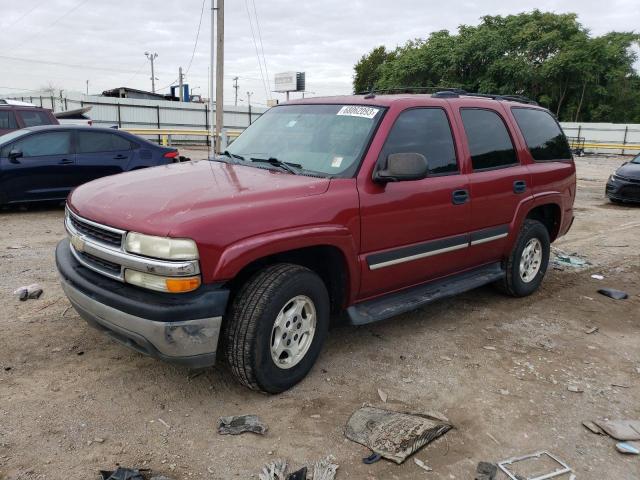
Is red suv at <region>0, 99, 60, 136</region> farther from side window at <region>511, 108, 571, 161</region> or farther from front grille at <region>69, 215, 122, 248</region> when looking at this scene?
side window at <region>511, 108, 571, 161</region>

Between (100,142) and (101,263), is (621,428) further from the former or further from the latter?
(100,142)

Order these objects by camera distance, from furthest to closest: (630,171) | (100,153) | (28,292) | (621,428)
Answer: (630,171)
(100,153)
(28,292)
(621,428)

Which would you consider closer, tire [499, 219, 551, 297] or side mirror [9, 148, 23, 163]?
tire [499, 219, 551, 297]

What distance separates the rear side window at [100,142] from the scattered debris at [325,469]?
7.70m

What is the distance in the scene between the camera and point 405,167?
3.50 m

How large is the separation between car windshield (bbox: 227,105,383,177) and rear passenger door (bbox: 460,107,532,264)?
Answer: 1.08 meters

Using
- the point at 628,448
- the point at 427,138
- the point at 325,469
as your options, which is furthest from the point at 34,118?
the point at 628,448

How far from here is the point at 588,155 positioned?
103 feet

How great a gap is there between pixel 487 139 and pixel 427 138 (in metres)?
0.84

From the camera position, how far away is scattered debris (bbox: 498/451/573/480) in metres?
2.70

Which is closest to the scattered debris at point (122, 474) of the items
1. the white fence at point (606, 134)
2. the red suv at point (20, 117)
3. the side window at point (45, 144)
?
the side window at point (45, 144)

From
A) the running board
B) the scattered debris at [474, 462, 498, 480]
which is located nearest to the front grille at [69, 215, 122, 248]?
the running board

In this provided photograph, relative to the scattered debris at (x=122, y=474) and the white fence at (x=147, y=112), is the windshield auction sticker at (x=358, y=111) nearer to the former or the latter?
the scattered debris at (x=122, y=474)

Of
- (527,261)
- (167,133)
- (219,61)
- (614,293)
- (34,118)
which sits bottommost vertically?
(614,293)
